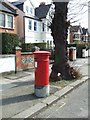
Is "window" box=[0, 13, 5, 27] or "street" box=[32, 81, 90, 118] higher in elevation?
"window" box=[0, 13, 5, 27]

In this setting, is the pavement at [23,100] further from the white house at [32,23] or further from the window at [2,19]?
the white house at [32,23]

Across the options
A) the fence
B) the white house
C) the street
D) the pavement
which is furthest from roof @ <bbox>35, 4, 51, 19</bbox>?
the street

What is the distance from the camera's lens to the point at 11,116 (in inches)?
233

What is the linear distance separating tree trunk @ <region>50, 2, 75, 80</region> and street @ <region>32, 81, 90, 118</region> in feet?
8.00

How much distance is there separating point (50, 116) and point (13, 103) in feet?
4.32

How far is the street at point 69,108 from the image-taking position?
630cm

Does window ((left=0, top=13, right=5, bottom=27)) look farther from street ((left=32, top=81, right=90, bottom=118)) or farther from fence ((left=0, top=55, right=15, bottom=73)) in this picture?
street ((left=32, top=81, right=90, bottom=118))

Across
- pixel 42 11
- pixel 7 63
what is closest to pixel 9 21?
pixel 42 11

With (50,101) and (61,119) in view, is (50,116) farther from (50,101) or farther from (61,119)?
(50,101)

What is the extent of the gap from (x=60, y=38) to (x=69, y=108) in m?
4.73

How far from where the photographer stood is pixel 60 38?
11.1 metres

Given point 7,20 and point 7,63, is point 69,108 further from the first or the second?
point 7,20

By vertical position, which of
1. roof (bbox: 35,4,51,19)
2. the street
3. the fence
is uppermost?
roof (bbox: 35,4,51,19)

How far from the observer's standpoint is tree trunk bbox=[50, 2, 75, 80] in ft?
35.7
